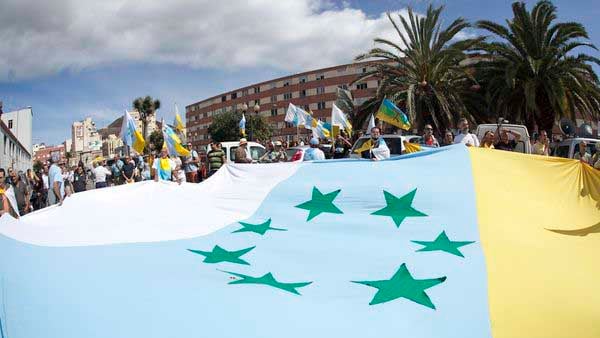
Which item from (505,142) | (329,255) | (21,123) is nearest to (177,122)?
Result: (505,142)

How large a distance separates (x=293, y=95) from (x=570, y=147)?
68045 mm

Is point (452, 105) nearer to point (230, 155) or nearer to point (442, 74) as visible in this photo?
point (442, 74)

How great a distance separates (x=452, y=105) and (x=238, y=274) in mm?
21139

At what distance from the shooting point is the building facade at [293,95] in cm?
7150

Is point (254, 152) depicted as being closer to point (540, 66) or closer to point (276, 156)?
point (276, 156)

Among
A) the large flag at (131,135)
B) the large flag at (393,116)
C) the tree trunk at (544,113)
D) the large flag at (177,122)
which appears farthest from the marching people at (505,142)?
the large flag at (177,122)

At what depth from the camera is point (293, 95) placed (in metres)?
80.7

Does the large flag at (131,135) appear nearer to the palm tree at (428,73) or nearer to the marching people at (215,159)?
the marching people at (215,159)

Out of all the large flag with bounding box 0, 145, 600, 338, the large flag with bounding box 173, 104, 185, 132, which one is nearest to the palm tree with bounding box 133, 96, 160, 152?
the large flag with bounding box 173, 104, 185, 132

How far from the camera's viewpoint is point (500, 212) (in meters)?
5.29

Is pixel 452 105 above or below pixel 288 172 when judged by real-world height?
above

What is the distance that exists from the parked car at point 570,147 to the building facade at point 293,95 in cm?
4629

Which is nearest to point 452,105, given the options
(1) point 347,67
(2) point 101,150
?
(1) point 347,67

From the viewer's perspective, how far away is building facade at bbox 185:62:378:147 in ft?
235
